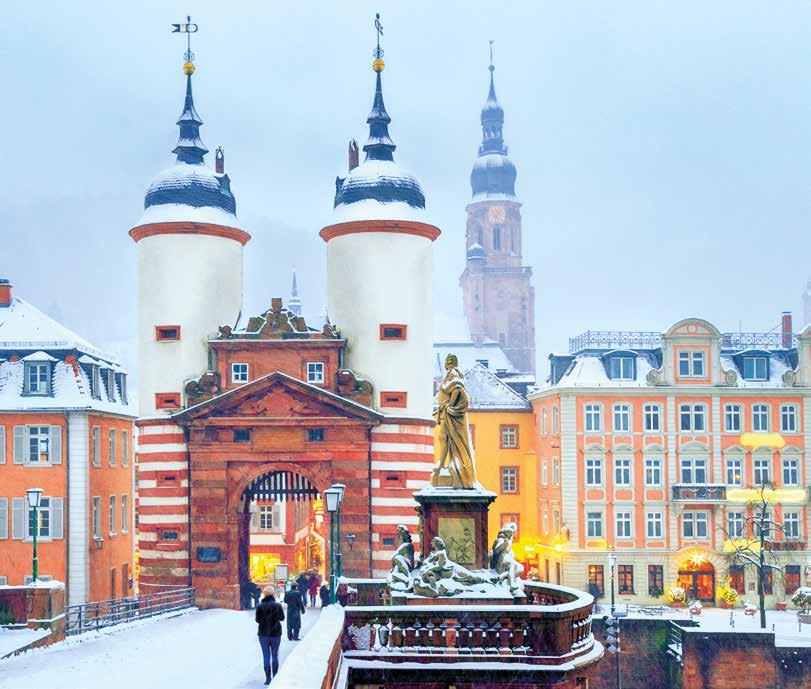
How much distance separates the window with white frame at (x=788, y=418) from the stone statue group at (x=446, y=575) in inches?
1530

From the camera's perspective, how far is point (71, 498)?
48.4 metres

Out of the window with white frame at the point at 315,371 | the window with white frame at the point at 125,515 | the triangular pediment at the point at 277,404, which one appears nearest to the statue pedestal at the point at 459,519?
the triangular pediment at the point at 277,404

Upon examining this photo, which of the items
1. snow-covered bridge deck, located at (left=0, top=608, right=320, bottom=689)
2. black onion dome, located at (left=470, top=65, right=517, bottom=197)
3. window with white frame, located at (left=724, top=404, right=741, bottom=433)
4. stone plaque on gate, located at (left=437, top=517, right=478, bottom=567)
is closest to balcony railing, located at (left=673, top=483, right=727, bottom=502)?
window with white frame, located at (left=724, top=404, right=741, bottom=433)

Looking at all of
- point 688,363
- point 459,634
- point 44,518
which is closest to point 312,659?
point 459,634

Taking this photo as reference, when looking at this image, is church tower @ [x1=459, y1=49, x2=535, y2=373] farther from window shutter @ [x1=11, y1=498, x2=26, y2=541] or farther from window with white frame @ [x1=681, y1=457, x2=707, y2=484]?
window shutter @ [x1=11, y1=498, x2=26, y2=541]

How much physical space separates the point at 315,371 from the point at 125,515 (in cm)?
1536

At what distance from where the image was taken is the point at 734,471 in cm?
5991

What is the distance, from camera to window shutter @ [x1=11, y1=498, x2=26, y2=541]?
47.9 m

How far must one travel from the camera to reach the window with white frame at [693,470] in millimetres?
59906

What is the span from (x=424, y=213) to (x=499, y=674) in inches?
1172

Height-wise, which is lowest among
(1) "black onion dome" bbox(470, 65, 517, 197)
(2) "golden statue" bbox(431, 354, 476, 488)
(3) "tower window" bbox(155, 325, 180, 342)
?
(2) "golden statue" bbox(431, 354, 476, 488)

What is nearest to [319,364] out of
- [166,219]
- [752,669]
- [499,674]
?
[166,219]

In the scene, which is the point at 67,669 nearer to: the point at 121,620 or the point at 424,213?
the point at 121,620

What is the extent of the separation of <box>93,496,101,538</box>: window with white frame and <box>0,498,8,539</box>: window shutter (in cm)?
351
